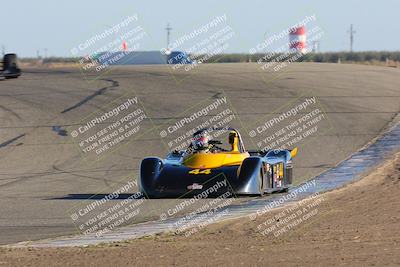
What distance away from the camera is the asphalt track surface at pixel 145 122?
17.7 m

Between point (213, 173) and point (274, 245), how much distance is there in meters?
6.13

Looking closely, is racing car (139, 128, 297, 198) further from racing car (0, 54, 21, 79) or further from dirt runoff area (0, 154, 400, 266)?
racing car (0, 54, 21, 79)

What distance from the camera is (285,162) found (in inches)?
754

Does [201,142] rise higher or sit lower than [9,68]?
lower

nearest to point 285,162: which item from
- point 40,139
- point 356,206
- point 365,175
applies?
point 365,175

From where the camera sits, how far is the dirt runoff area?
10.7m

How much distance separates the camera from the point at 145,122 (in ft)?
97.3

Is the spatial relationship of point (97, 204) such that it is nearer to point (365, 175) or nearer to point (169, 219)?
point (169, 219)

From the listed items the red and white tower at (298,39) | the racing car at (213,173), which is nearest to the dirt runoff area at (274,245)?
the racing car at (213,173)

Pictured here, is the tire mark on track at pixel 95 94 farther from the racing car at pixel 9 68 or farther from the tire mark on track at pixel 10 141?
the racing car at pixel 9 68

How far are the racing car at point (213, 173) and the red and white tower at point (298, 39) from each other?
69.7 m

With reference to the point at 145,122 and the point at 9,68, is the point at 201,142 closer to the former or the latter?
the point at 9,68

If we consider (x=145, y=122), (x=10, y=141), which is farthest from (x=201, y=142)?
(x=145, y=122)

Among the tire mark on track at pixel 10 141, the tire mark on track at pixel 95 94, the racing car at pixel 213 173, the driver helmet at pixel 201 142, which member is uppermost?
the driver helmet at pixel 201 142
